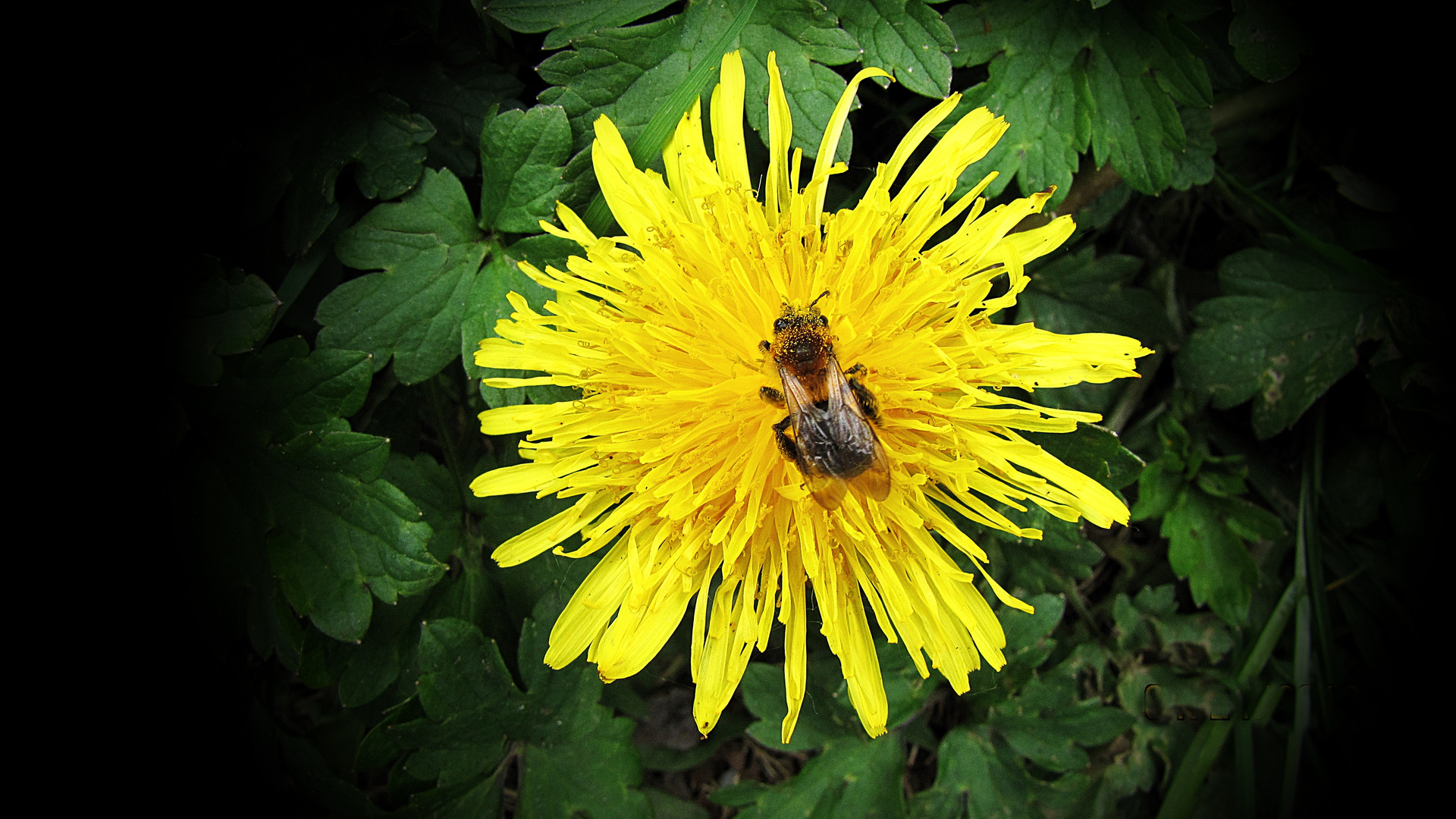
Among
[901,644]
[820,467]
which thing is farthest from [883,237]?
[901,644]

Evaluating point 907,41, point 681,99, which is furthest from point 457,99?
point 907,41

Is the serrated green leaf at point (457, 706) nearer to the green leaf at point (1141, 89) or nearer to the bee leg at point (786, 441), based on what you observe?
the bee leg at point (786, 441)

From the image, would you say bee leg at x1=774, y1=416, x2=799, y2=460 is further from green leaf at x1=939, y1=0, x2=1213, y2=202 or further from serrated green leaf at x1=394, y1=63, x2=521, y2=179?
serrated green leaf at x1=394, y1=63, x2=521, y2=179

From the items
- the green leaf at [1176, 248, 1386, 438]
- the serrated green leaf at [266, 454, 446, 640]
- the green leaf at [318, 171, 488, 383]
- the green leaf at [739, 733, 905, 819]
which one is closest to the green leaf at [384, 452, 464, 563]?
the serrated green leaf at [266, 454, 446, 640]

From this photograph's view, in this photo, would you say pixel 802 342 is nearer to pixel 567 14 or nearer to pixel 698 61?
pixel 698 61

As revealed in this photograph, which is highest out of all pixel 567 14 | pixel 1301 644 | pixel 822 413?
pixel 567 14

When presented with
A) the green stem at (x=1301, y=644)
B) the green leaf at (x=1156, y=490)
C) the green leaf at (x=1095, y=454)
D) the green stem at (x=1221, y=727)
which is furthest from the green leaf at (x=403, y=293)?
the green stem at (x=1301, y=644)
